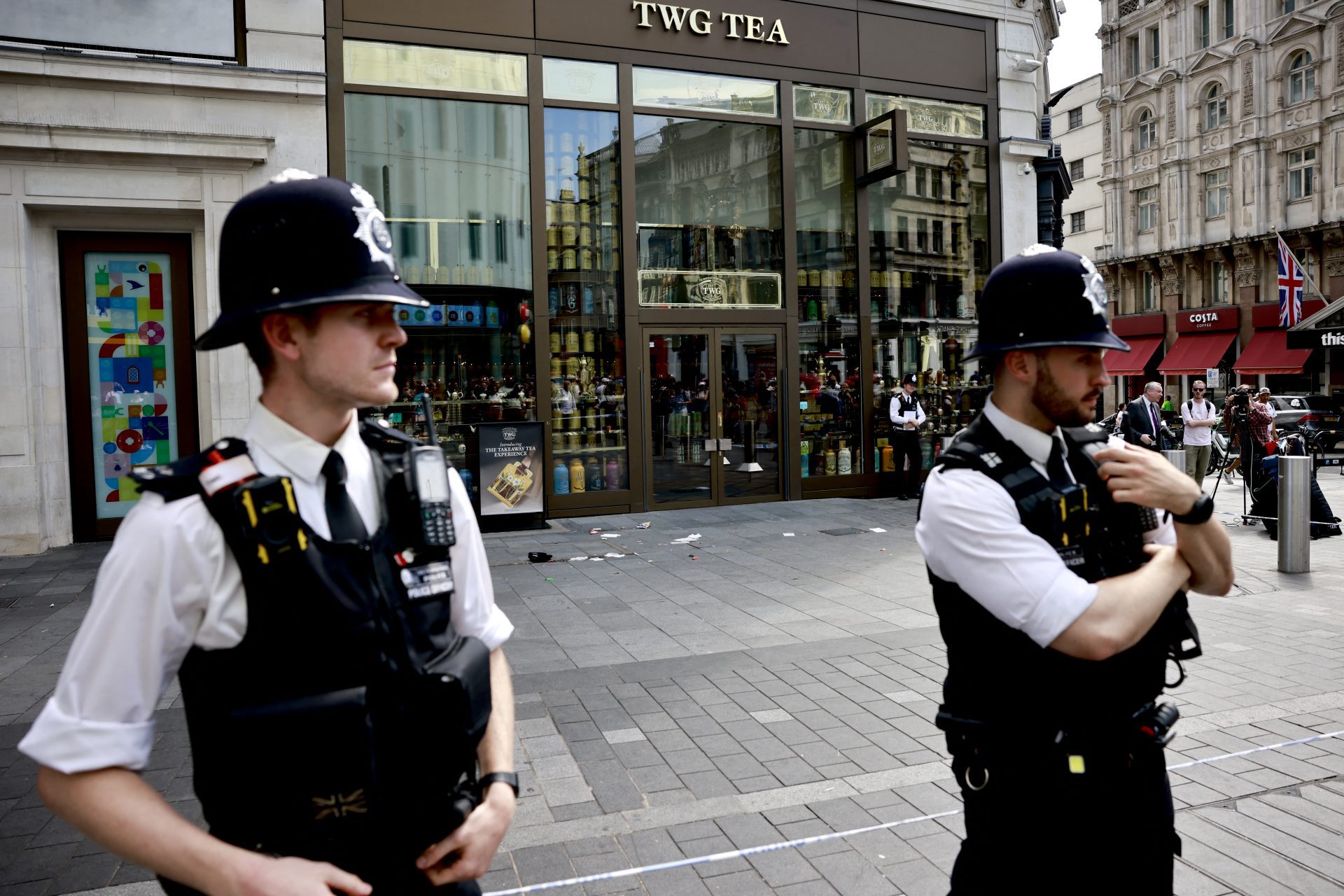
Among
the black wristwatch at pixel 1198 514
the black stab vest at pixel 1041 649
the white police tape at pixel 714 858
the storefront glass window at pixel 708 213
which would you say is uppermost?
the storefront glass window at pixel 708 213

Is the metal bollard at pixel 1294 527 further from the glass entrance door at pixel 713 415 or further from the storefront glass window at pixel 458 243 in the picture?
the storefront glass window at pixel 458 243

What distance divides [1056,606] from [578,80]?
12145mm

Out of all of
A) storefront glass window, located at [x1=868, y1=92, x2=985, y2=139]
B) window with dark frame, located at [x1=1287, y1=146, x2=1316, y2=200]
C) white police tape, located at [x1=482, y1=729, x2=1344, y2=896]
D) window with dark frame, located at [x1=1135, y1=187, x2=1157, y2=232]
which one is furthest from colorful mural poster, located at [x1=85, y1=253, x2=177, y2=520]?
window with dark frame, located at [x1=1135, y1=187, x2=1157, y2=232]

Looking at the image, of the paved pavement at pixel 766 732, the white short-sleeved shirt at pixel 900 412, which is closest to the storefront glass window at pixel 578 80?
the white short-sleeved shirt at pixel 900 412

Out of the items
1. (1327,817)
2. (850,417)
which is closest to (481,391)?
(850,417)

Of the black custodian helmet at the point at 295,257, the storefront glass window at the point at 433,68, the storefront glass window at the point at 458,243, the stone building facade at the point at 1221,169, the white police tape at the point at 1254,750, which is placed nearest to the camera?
the black custodian helmet at the point at 295,257

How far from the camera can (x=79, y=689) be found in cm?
147

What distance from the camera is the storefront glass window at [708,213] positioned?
1341 centimetres

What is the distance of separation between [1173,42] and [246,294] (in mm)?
47363

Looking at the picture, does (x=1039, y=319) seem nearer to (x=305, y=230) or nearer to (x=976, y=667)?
(x=976, y=667)

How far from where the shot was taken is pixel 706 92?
1354 centimetres

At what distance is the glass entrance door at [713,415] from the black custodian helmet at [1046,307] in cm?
1098

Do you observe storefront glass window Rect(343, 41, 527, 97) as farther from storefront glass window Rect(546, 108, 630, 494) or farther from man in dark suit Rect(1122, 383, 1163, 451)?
man in dark suit Rect(1122, 383, 1163, 451)

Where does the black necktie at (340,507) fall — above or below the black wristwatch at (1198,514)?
above
